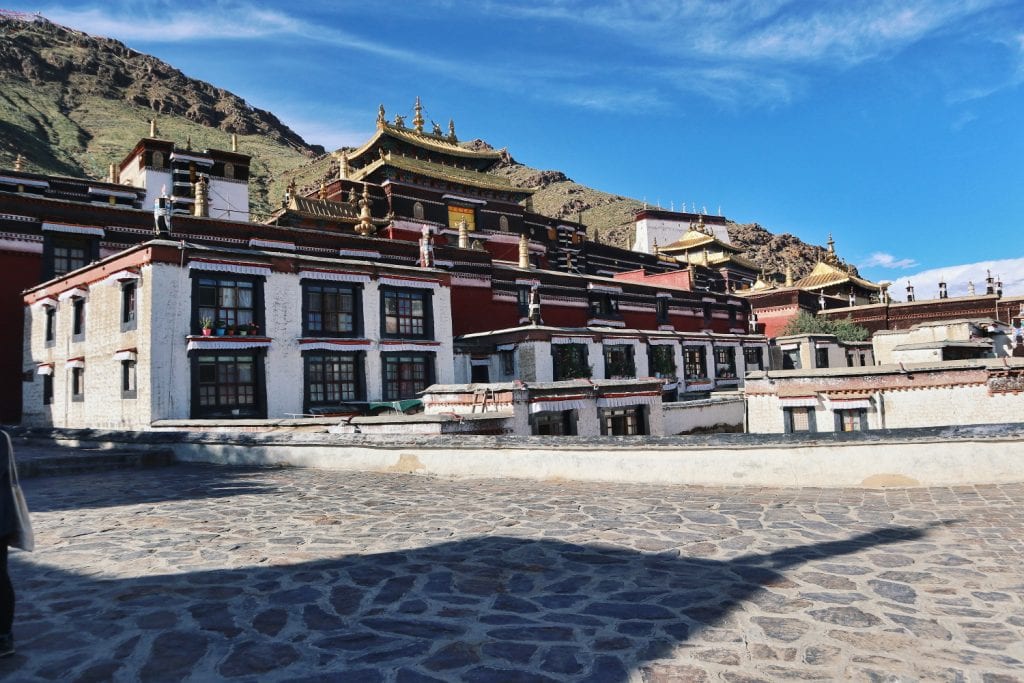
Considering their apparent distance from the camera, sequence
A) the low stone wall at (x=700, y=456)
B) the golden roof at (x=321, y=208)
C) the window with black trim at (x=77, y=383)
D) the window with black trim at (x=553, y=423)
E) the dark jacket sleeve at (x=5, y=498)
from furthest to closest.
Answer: the golden roof at (x=321, y=208)
the window with black trim at (x=77, y=383)
the window with black trim at (x=553, y=423)
the low stone wall at (x=700, y=456)
the dark jacket sleeve at (x=5, y=498)

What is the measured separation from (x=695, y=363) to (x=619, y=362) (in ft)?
24.9

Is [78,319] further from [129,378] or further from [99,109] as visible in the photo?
[99,109]

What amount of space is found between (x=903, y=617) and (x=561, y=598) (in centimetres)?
236

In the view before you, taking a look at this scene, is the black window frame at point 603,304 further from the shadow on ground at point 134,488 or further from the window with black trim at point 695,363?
the shadow on ground at point 134,488

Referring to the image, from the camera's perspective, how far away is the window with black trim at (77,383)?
70.2 feet

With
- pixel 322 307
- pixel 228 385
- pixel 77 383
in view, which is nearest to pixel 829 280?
pixel 322 307

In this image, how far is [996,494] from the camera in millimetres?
7637

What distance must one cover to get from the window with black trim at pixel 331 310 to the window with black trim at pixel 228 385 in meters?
2.27

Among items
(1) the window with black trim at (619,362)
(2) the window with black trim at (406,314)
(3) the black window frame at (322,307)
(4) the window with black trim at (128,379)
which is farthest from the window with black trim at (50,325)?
A: (1) the window with black trim at (619,362)

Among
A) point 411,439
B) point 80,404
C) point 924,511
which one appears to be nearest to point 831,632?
point 924,511

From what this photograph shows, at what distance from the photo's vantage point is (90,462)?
13.3m

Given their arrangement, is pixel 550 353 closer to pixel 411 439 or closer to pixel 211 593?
pixel 411 439

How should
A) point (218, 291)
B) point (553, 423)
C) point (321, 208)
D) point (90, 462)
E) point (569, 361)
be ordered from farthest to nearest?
point (321, 208) < point (569, 361) < point (553, 423) < point (218, 291) < point (90, 462)

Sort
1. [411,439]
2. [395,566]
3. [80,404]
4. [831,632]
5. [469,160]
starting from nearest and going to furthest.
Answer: [831,632] → [395,566] → [411,439] → [80,404] → [469,160]
